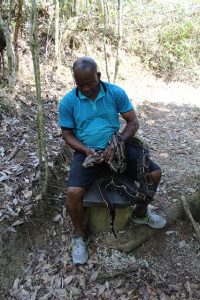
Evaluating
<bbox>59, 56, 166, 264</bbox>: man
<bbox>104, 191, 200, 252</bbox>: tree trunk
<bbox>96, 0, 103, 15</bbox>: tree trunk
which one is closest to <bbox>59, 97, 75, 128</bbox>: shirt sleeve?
<bbox>59, 56, 166, 264</bbox>: man

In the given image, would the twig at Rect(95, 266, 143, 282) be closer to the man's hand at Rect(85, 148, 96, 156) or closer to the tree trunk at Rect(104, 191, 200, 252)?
the tree trunk at Rect(104, 191, 200, 252)

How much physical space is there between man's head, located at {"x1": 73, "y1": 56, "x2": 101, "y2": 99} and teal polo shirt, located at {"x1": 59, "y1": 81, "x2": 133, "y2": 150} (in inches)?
6.3

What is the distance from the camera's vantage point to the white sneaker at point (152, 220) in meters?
4.00

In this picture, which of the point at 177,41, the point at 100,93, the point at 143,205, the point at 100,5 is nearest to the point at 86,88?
the point at 100,93

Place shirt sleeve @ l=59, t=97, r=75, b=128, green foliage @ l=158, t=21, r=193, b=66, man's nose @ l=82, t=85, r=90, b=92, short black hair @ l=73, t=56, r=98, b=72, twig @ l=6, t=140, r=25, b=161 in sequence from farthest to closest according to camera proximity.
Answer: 1. green foliage @ l=158, t=21, r=193, b=66
2. twig @ l=6, t=140, r=25, b=161
3. shirt sleeve @ l=59, t=97, r=75, b=128
4. man's nose @ l=82, t=85, r=90, b=92
5. short black hair @ l=73, t=56, r=98, b=72

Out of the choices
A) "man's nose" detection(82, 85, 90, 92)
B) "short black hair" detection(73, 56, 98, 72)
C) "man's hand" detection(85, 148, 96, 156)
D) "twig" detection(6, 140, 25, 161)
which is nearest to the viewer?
"short black hair" detection(73, 56, 98, 72)

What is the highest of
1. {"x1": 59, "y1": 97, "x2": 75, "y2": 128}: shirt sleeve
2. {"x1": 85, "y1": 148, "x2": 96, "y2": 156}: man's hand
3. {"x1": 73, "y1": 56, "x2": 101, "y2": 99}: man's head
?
{"x1": 73, "y1": 56, "x2": 101, "y2": 99}: man's head

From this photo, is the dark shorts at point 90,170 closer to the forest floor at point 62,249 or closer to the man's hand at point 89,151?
the man's hand at point 89,151

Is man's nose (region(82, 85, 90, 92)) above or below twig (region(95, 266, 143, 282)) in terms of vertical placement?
above

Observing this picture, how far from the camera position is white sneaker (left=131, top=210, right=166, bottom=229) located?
4.00m

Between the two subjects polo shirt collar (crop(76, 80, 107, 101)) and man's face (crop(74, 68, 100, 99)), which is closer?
man's face (crop(74, 68, 100, 99))

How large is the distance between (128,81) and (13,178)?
19.5 feet

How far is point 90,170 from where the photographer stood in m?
3.65

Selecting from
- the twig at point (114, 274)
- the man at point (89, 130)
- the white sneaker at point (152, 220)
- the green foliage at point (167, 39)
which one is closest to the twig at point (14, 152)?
the man at point (89, 130)
